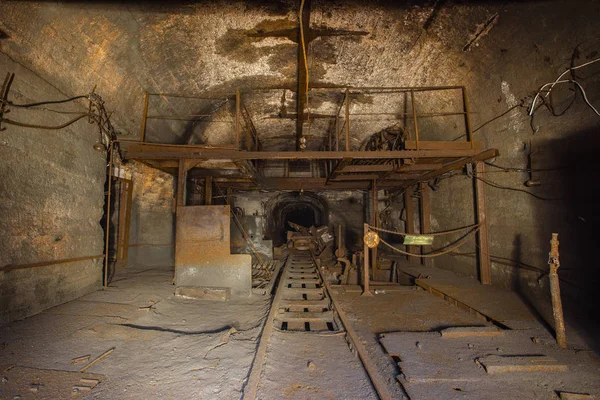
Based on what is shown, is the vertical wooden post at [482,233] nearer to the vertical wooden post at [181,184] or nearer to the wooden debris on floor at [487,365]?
the wooden debris on floor at [487,365]

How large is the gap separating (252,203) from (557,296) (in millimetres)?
13330

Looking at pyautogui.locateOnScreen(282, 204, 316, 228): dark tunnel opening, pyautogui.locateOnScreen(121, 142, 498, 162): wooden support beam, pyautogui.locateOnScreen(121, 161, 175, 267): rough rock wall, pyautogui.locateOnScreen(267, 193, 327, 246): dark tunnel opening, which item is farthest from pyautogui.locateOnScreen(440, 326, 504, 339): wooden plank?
pyautogui.locateOnScreen(282, 204, 316, 228): dark tunnel opening

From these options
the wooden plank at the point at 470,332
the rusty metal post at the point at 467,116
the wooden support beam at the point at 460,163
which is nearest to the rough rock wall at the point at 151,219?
the wooden plank at the point at 470,332

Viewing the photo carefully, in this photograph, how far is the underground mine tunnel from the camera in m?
3.07

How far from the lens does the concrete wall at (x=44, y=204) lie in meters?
3.84

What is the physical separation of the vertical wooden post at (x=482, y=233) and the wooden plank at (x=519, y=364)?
352 centimetres

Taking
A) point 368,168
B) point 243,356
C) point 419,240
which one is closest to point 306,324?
point 243,356

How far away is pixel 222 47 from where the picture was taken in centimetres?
582

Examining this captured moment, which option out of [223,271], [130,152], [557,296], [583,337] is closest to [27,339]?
[223,271]

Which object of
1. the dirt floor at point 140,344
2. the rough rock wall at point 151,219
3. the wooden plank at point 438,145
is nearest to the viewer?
the dirt floor at point 140,344

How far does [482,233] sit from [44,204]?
331 inches

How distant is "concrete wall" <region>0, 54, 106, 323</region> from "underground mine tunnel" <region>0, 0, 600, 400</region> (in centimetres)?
3

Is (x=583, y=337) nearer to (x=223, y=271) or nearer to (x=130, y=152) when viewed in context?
(x=223, y=271)

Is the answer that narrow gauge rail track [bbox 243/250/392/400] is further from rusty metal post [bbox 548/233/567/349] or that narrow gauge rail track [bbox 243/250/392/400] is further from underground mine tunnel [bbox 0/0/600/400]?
rusty metal post [bbox 548/233/567/349]
